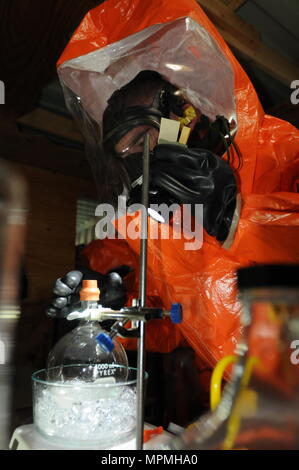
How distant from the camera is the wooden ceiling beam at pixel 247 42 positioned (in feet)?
4.81

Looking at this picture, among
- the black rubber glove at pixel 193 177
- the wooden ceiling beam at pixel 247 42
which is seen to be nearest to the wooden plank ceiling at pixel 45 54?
the wooden ceiling beam at pixel 247 42

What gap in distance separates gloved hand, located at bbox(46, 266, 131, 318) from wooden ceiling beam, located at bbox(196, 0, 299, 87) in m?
1.22

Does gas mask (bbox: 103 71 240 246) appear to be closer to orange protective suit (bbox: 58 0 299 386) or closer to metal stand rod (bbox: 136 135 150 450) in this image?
orange protective suit (bbox: 58 0 299 386)

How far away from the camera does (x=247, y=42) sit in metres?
1.60

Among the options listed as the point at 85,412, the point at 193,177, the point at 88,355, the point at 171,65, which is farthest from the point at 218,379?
the point at 171,65

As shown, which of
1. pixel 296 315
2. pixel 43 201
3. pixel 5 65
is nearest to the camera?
pixel 296 315

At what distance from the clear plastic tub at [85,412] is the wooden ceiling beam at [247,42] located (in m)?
1.48

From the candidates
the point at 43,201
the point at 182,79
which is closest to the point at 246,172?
the point at 182,79

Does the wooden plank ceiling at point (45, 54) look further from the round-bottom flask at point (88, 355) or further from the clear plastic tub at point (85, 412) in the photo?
the clear plastic tub at point (85, 412)

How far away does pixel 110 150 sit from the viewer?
99 centimetres

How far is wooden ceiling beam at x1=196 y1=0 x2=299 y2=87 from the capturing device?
4.81 ft

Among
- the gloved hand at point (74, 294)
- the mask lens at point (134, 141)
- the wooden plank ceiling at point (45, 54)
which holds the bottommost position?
the gloved hand at point (74, 294)
